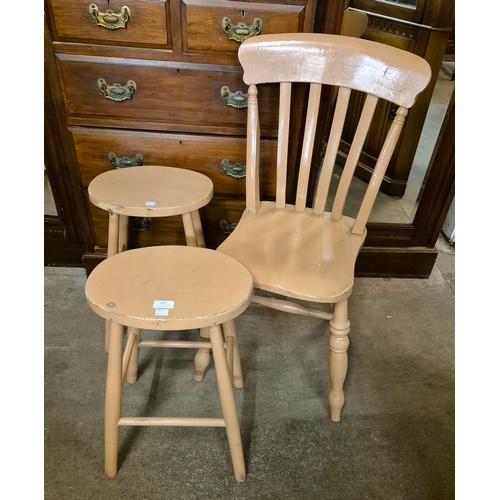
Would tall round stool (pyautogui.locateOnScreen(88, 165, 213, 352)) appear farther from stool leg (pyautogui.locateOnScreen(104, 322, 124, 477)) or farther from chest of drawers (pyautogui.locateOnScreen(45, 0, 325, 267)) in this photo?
stool leg (pyautogui.locateOnScreen(104, 322, 124, 477))

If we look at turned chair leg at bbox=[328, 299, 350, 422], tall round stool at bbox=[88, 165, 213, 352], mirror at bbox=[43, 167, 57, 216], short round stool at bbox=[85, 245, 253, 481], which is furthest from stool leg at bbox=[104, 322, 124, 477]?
mirror at bbox=[43, 167, 57, 216]

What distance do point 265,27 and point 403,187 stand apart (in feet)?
3.03

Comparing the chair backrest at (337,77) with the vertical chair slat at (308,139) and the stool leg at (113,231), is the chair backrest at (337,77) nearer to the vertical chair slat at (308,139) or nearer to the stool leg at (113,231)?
the vertical chair slat at (308,139)

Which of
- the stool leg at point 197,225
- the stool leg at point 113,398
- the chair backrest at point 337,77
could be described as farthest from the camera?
the stool leg at point 197,225

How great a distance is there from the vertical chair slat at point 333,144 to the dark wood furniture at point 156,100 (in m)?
0.19

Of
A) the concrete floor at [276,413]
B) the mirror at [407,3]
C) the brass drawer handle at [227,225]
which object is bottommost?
the concrete floor at [276,413]

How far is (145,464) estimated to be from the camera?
114 centimetres

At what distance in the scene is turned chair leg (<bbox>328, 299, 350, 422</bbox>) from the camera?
109 centimetres

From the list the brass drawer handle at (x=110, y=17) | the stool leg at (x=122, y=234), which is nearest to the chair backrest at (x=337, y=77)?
the brass drawer handle at (x=110, y=17)

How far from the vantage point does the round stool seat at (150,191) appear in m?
1.10

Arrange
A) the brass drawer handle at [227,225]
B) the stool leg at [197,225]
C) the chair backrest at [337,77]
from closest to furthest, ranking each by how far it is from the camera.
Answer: the chair backrest at [337,77], the stool leg at [197,225], the brass drawer handle at [227,225]

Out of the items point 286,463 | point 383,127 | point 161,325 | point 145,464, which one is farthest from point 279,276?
point 383,127

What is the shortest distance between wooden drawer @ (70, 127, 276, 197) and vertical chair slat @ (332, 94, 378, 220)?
28 cm

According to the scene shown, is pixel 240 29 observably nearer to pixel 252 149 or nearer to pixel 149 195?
pixel 252 149
